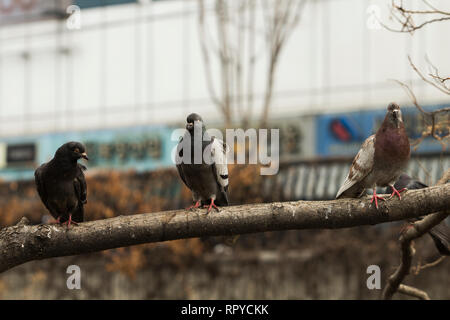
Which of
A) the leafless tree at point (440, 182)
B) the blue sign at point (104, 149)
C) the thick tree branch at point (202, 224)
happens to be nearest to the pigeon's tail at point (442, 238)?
the leafless tree at point (440, 182)

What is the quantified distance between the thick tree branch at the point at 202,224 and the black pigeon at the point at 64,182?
89cm

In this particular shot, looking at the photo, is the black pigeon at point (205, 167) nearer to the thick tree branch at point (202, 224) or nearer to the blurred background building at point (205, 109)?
the thick tree branch at point (202, 224)

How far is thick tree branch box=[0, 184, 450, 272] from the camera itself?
4656 millimetres

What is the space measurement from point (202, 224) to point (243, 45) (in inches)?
516

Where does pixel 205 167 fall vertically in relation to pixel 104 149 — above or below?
below

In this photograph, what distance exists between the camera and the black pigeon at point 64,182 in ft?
18.6

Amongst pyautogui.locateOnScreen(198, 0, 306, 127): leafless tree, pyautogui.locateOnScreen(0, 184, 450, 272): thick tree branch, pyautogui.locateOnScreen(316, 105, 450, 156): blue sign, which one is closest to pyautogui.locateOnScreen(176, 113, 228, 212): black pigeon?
pyautogui.locateOnScreen(0, 184, 450, 272): thick tree branch

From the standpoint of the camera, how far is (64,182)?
5789 mm

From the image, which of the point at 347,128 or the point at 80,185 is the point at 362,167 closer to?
the point at 80,185

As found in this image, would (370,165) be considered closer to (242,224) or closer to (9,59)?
(242,224)

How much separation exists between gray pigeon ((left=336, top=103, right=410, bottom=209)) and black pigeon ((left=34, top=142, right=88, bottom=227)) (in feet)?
7.38

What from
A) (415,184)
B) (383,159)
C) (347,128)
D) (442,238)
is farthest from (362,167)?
(347,128)

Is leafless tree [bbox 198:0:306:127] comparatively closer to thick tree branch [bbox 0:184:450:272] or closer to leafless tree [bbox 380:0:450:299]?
leafless tree [bbox 380:0:450:299]

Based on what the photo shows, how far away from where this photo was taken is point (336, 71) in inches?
713
